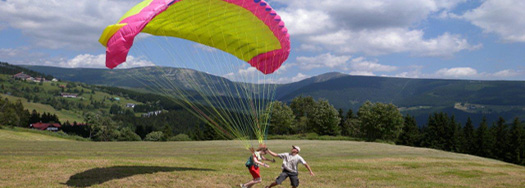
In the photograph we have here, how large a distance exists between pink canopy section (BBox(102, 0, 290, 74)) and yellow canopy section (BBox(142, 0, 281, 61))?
0.24 metres

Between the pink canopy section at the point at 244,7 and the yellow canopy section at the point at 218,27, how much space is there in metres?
0.24

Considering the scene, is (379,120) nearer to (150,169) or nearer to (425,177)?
(425,177)

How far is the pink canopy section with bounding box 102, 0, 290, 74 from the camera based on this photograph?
1015 cm

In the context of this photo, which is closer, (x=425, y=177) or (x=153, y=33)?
(x=153, y=33)

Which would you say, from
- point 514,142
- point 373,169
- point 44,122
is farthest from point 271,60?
point 44,122

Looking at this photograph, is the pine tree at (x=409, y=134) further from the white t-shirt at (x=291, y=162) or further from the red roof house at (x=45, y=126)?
the red roof house at (x=45, y=126)

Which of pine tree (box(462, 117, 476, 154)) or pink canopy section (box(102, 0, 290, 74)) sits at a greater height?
pink canopy section (box(102, 0, 290, 74))

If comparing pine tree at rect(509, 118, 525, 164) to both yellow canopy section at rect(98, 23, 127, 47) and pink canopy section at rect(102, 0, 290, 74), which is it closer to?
pink canopy section at rect(102, 0, 290, 74)

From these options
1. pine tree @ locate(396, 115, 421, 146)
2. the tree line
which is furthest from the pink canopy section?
pine tree @ locate(396, 115, 421, 146)

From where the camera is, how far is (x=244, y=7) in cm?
1441

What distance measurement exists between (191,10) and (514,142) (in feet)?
263

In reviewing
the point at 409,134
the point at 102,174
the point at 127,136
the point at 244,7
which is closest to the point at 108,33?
the point at 244,7

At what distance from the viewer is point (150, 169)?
51.0 ft

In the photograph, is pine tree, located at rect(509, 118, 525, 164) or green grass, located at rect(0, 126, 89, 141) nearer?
green grass, located at rect(0, 126, 89, 141)
